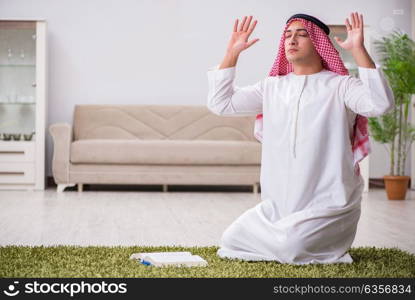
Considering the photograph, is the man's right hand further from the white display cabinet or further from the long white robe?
the white display cabinet

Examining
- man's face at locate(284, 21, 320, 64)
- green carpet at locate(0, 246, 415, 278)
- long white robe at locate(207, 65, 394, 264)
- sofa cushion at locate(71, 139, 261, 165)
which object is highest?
man's face at locate(284, 21, 320, 64)

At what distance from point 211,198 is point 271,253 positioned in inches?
146

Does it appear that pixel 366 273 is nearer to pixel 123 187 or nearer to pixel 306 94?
pixel 306 94

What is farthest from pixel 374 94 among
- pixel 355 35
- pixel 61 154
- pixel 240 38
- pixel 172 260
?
pixel 61 154

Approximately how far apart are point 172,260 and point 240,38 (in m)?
1.04

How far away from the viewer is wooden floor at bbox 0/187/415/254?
13.3ft

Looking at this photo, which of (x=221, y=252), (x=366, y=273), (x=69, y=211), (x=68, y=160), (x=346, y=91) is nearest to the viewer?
(x=366, y=273)

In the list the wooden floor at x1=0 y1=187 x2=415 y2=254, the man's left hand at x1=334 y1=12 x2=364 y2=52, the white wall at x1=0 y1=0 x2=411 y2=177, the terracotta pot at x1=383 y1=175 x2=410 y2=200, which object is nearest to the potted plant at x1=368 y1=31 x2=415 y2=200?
the terracotta pot at x1=383 y1=175 x2=410 y2=200

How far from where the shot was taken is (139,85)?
8211 millimetres

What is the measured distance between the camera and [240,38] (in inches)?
126

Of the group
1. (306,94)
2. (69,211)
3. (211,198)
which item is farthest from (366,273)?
(211,198)

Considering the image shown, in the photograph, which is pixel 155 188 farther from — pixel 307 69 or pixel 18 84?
pixel 307 69

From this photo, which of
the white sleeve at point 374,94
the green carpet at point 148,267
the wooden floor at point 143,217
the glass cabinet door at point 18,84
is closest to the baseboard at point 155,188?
the wooden floor at point 143,217

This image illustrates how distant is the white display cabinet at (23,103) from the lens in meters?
7.46
